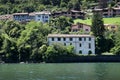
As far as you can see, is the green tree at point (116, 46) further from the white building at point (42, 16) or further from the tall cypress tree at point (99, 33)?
the white building at point (42, 16)

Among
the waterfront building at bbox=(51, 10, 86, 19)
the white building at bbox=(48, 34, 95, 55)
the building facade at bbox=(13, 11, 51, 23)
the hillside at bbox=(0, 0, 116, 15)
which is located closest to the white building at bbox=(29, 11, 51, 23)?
the building facade at bbox=(13, 11, 51, 23)

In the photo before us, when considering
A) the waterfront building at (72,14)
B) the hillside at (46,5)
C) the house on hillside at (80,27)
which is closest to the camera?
the house on hillside at (80,27)

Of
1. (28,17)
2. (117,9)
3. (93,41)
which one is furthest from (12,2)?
(93,41)

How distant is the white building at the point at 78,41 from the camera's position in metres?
99.2

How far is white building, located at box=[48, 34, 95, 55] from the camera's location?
99.2 m

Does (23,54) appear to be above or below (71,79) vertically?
below

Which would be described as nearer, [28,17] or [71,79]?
A: [71,79]

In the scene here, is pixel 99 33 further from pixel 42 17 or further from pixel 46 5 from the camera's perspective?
pixel 46 5

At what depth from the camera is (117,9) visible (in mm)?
139375

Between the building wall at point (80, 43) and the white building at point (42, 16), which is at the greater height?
the white building at point (42, 16)

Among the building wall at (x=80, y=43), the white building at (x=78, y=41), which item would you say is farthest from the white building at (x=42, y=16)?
the building wall at (x=80, y=43)

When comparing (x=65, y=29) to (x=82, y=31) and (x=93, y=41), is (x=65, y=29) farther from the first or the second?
(x=93, y=41)

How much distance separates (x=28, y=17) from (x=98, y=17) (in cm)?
4269

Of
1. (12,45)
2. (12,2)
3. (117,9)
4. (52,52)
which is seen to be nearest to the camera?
(52,52)
